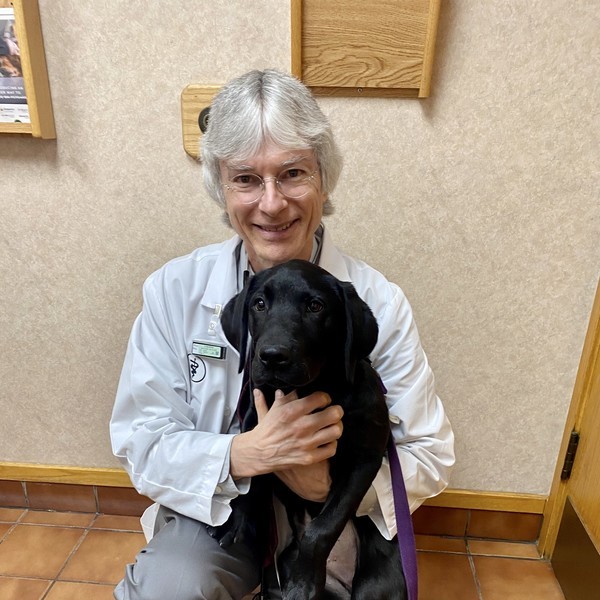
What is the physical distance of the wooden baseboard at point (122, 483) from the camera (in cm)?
178

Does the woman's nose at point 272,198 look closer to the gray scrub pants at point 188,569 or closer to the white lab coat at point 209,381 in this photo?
the white lab coat at point 209,381

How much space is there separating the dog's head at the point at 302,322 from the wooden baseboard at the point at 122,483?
3.37 ft

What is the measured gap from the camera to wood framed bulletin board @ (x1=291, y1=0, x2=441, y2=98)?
1.32 metres

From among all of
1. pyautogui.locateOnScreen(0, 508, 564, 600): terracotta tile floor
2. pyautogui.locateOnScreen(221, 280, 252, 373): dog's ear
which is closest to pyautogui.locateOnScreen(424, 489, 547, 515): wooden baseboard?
pyautogui.locateOnScreen(0, 508, 564, 600): terracotta tile floor

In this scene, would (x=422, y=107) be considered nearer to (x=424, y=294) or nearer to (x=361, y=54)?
(x=361, y=54)

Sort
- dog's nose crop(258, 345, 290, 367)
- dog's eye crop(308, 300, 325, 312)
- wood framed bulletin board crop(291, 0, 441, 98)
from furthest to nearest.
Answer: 1. wood framed bulletin board crop(291, 0, 441, 98)
2. dog's eye crop(308, 300, 325, 312)
3. dog's nose crop(258, 345, 290, 367)

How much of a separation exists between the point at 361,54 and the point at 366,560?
4.02 ft

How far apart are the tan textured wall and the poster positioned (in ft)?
→ 0.28

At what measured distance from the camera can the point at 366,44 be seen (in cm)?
136

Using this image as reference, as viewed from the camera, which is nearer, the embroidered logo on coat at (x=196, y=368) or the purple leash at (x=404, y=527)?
the purple leash at (x=404, y=527)

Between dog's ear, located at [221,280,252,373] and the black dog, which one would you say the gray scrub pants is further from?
dog's ear, located at [221,280,252,373]

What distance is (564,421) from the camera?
1681 millimetres

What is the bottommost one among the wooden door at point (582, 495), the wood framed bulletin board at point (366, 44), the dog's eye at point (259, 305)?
the wooden door at point (582, 495)

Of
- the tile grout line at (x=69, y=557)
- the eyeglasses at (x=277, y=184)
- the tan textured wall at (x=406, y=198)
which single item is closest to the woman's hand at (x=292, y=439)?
the eyeglasses at (x=277, y=184)
